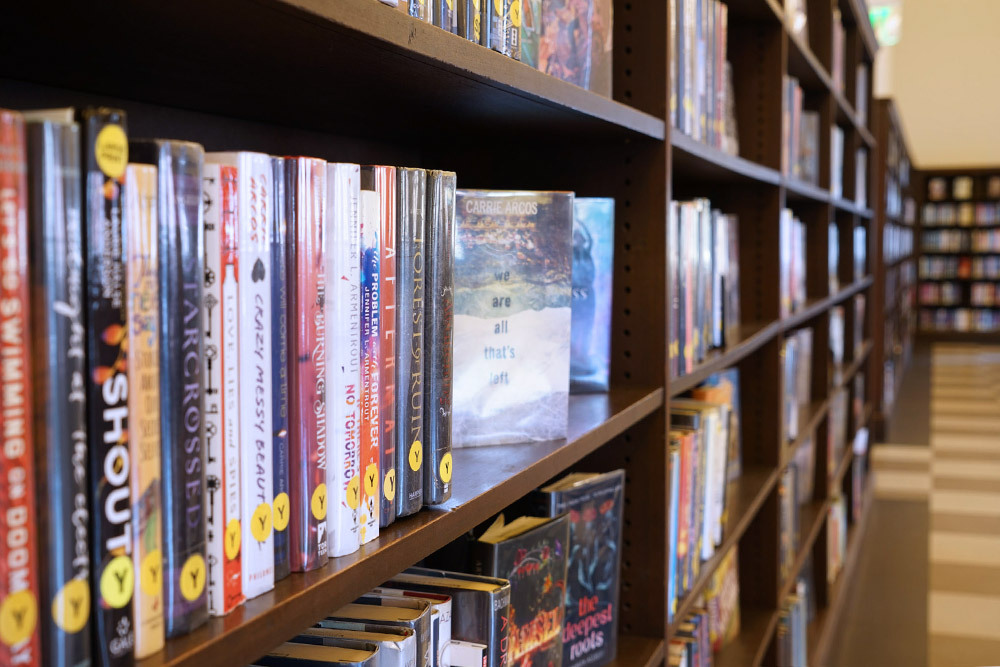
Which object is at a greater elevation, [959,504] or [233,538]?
[233,538]

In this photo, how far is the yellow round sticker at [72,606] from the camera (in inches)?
15.6

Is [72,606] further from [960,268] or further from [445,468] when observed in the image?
[960,268]

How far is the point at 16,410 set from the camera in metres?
0.38

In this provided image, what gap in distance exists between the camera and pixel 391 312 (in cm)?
67

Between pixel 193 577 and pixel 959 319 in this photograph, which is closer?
pixel 193 577

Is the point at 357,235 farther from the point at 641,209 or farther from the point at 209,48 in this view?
the point at 641,209

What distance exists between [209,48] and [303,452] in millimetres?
273

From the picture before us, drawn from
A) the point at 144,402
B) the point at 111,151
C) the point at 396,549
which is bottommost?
the point at 396,549

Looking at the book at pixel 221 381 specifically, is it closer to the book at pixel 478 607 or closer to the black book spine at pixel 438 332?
the black book spine at pixel 438 332

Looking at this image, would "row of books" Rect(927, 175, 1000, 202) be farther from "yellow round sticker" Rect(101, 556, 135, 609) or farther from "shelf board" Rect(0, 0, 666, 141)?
"yellow round sticker" Rect(101, 556, 135, 609)

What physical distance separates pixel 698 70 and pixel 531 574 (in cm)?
90

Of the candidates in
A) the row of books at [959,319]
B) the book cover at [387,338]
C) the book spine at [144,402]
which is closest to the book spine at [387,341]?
the book cover at [387,338]

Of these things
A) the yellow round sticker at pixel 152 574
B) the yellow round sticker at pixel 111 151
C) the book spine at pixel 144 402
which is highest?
the yellow round sticker at pixel 111 151

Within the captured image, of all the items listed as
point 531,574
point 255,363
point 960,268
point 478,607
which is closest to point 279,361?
point 255,363
